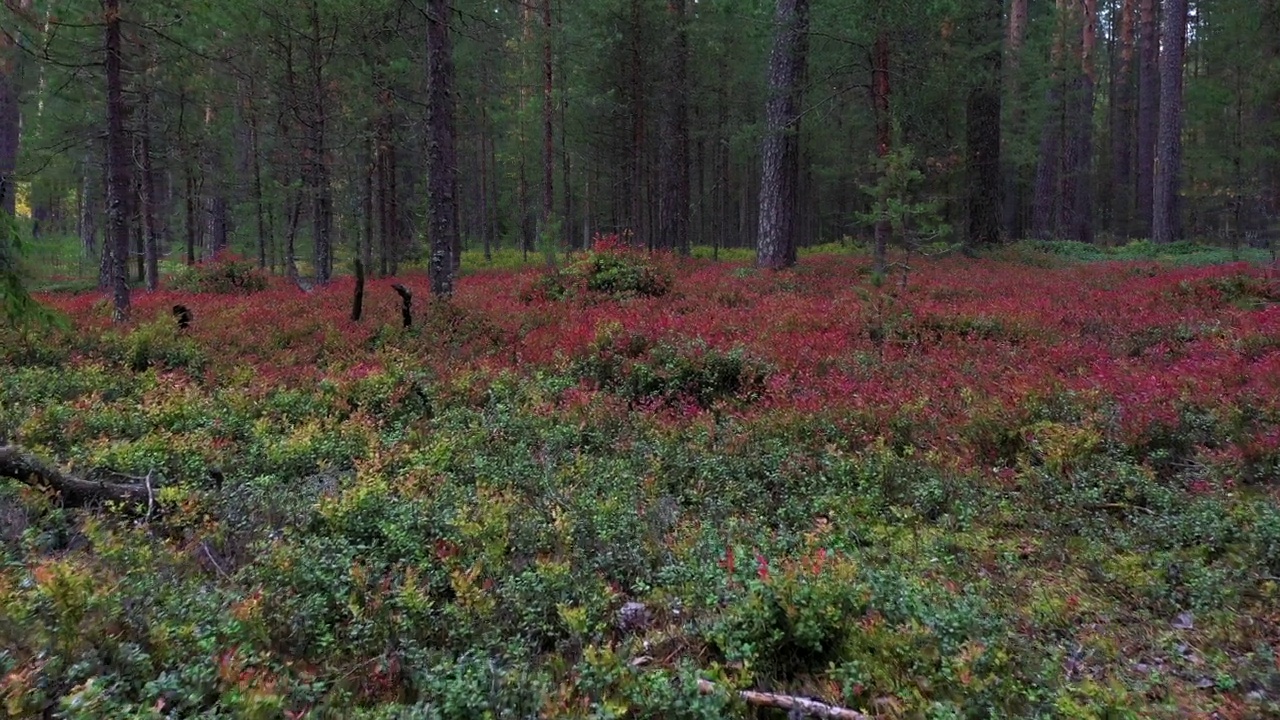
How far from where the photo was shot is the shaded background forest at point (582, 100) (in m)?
15.1

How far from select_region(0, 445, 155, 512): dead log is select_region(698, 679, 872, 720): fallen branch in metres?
3.96

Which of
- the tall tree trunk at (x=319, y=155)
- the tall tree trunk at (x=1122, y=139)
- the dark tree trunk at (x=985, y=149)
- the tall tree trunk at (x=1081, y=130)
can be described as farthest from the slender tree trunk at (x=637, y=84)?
the tall tree trunk at (x=1122, y=139)

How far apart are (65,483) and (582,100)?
56.5ft

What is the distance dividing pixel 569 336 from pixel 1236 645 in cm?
771

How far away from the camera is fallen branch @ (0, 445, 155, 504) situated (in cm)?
488

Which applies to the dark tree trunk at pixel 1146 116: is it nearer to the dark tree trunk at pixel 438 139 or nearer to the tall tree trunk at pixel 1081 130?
the tall tree trunk at pixel 1081 130

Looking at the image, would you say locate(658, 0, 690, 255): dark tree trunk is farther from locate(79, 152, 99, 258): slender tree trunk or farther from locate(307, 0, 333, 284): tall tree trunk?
locate(79, 152, 99, 258): slender tree trunk

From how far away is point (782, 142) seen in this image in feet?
54.7

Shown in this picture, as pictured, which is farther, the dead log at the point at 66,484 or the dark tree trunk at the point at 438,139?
the dark tree trunk at the point at 438,139

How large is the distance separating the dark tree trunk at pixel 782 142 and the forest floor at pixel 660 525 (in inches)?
304

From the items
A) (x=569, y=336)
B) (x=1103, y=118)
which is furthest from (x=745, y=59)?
(x=1103, y=118)

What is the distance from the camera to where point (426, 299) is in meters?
13.7

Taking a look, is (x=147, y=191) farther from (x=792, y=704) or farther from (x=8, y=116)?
(x=792, y=704)

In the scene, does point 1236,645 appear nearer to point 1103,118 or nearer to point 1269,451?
point 1269,451
